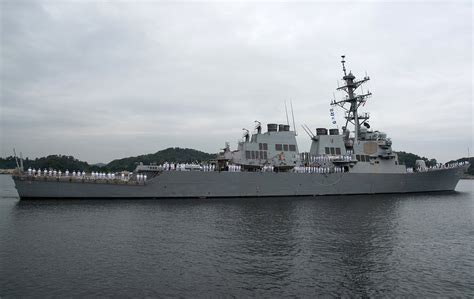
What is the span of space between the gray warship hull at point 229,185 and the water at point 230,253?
3.83 metres

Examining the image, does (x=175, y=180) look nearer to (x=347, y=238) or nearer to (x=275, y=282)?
(x=347, y=238)

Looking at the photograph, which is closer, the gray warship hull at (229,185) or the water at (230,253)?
the water at (230,253)

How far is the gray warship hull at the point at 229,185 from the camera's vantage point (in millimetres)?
25953

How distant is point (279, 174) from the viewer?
30.7 m

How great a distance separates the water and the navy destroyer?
4659 mm

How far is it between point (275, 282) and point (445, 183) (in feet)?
127

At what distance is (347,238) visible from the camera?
15.4 meters

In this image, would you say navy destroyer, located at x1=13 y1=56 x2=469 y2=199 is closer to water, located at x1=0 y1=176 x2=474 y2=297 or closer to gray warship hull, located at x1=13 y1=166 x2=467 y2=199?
gray warship hull, located at x1=13 y1=166 x2=467 y2=199

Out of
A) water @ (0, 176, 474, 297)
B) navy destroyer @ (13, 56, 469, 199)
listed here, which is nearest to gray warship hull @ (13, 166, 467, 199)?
navy destroyer @ (13, 56, 469, 199)

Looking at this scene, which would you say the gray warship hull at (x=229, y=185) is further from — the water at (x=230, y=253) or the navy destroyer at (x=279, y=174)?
the water at (x=230, y=253)

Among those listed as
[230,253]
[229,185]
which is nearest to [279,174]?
[229,185]

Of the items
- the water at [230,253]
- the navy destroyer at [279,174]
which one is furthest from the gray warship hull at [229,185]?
the water at [230,253]

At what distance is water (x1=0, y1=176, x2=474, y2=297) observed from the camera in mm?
9719

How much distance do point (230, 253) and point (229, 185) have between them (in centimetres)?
1658
